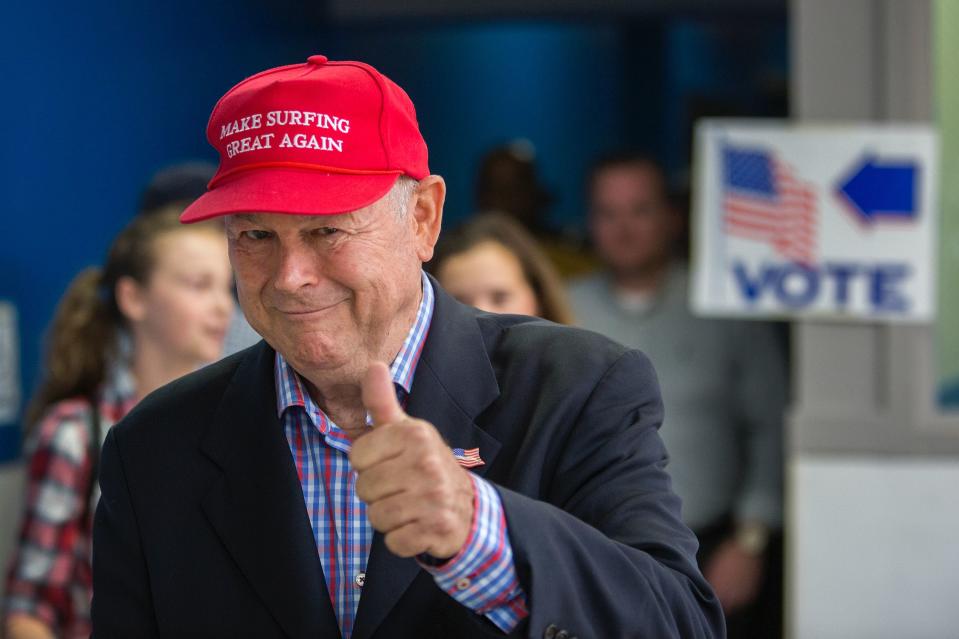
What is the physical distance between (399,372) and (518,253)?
175 centimetres

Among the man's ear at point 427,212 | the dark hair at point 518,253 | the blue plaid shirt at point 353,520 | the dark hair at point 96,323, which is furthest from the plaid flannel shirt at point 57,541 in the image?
the man's ear at point 427,212

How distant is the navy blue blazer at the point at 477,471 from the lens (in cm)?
145

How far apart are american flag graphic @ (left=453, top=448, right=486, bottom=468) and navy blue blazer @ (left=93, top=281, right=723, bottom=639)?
0.05ft

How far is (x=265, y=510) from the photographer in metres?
1.56

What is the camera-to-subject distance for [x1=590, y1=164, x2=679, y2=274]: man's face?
4543 millimetres

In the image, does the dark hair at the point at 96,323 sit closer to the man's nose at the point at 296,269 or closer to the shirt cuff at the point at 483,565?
the man's nose at the point at 296,269

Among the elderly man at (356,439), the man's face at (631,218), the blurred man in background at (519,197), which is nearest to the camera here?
the elderly man at (356,439)

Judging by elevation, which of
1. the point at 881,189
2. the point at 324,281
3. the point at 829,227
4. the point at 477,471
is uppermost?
the point at 881,189

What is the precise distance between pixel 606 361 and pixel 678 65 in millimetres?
6804

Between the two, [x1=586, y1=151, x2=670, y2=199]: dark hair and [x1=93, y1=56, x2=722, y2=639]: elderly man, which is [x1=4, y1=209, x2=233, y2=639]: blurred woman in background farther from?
[x1=586, y1=151, x2=670, y2=199]: dark hair

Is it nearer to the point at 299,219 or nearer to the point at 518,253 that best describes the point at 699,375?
the point at 518,253

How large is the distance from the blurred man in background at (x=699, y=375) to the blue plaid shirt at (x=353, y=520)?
9.34 feet

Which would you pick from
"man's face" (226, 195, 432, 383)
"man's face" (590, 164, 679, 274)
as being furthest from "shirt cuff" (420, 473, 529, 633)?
"man's face" (590, 164, 679, 274)

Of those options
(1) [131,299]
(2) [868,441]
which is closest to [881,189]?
(2) [868,441]
